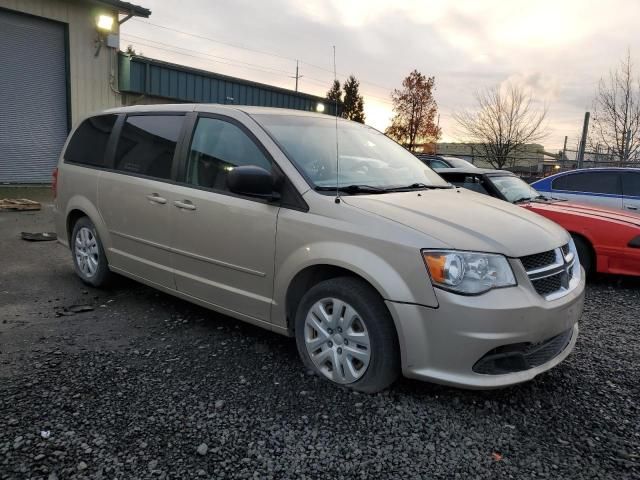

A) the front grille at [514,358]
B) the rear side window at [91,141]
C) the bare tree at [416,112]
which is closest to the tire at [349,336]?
the front grille at [514,358]

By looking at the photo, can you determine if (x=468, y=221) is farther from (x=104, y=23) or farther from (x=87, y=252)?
(x=104, y=23)

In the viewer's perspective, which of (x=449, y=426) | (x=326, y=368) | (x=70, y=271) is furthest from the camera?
(x=70, y=271)

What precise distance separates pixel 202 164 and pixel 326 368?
175cm

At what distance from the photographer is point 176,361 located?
3.33m

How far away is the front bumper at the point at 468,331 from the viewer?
2.56 meters

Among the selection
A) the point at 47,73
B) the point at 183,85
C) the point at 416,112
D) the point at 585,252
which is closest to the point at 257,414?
the point at 585,252

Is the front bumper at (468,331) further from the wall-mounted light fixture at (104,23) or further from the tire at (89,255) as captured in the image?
the wall-mounted light fixture at (104,23)

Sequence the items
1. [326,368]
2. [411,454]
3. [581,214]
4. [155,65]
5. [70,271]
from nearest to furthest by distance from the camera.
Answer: [411,454]
[326,368]
[70,271]
[581,214]
[155,65]

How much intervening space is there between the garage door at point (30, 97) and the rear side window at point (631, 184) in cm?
1193

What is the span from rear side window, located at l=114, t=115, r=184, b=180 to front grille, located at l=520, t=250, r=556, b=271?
263cm

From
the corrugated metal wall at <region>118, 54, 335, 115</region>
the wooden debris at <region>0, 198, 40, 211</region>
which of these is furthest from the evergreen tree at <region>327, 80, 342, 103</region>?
the wooden debris at <region>0, 198, 40, 211</region>

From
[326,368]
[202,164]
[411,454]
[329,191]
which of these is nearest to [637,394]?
[411,454]

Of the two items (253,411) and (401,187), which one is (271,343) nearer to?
(253,411)

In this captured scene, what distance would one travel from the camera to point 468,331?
2.56 m
